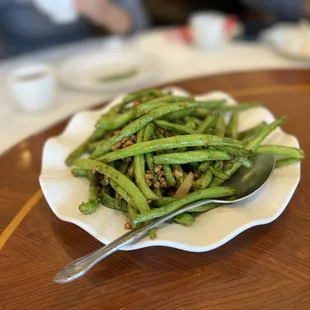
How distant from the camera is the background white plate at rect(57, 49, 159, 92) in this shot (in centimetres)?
161

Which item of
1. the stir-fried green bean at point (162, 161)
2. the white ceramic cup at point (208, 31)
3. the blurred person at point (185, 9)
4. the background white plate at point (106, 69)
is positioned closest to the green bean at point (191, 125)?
the stir-fried green bean at point (162, 161)

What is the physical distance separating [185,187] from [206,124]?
23 centimetres

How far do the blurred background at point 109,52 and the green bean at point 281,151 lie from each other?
0.75 meters

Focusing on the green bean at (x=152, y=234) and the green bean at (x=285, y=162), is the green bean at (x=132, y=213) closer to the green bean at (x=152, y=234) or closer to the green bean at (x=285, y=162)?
the green bean at (x=152, y=234)

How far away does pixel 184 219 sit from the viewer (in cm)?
83

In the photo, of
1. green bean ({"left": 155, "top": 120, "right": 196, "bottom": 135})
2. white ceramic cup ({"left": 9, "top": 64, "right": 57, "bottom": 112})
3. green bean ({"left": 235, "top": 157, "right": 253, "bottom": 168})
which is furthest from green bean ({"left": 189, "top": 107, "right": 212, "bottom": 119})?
white ceramic cup ({"left": 9, "top": 64, "right": 57, "bottom": 112})

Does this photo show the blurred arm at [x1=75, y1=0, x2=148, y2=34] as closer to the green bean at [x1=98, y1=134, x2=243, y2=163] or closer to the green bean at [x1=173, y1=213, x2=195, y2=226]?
the green bean at [x1=98, y1=134, x2=243, y2=163]

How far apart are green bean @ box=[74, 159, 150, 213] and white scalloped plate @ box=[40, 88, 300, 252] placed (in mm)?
52

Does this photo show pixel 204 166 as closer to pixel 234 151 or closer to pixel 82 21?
pixel 234 151

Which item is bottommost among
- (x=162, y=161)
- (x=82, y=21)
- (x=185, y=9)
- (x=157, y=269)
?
(x=185, y=9)

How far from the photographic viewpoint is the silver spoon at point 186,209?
729mm

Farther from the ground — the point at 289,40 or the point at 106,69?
the point at 289,40

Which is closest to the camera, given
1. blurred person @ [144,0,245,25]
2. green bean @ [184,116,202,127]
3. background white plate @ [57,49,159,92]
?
green bean @ [184,116,202,127]

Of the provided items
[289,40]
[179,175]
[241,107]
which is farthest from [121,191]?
[289,40]
